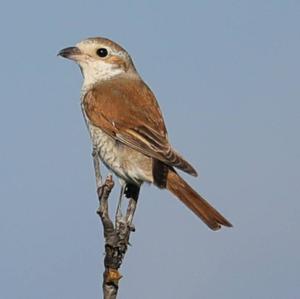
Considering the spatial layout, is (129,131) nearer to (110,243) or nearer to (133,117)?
(133,117)

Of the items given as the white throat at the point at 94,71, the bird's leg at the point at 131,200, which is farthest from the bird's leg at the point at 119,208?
the white throat at the point at 94,71

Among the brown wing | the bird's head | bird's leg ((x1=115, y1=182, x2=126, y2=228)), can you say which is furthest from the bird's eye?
bird's leg ((x1=115, y1=182, x2=126, y2=228))

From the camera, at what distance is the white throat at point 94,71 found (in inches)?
309

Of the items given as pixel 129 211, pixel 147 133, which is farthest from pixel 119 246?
pixel 147 133

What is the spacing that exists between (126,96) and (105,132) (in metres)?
0.46

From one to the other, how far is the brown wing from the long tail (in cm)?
21

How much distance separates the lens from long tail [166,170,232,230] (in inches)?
250

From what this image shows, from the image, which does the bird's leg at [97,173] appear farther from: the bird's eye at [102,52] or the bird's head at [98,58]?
the bird's eye at [102,52]

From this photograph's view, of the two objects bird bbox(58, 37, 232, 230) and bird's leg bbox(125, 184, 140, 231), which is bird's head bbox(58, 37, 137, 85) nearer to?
bird bbox(58, 37, 232, 230)

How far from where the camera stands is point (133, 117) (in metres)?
7.12

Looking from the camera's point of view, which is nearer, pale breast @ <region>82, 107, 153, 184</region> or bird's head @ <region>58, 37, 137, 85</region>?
pale breast @ <region>82, 107, 153, 184</region>

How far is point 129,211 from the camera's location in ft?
19.5

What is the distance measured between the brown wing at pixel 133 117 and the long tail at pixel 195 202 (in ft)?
0.69

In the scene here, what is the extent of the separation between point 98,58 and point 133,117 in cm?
107
